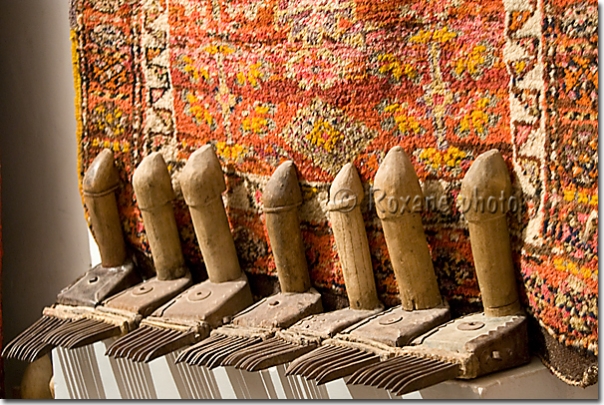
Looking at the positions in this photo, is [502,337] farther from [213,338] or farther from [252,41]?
[252,41]

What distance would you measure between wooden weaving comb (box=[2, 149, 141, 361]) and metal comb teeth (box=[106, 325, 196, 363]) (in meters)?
0.19

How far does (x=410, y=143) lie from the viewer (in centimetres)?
153

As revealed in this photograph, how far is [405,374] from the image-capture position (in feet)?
4.36

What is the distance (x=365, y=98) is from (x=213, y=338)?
51 centimetres

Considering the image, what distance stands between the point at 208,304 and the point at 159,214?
243mm

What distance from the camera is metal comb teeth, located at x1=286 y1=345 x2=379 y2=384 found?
1.39m

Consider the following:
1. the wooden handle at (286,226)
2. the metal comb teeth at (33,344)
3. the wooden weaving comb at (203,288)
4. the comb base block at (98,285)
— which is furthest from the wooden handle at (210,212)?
the metal comb teeth at (33,344)

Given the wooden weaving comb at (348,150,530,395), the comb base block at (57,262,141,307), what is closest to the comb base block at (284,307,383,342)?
the wooden weaving comb at (348,150,530,395)

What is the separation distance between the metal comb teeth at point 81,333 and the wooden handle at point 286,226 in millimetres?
355

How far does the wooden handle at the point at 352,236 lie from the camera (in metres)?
1.55

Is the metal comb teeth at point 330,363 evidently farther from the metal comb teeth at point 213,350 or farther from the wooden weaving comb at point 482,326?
the metal comb teeth at point 213,350

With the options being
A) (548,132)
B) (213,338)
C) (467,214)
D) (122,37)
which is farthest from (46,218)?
(548,132)

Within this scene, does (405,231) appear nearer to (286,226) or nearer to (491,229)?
(491,229)

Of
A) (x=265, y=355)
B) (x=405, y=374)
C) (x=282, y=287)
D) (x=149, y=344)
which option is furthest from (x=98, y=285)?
(x=405, y=374)
